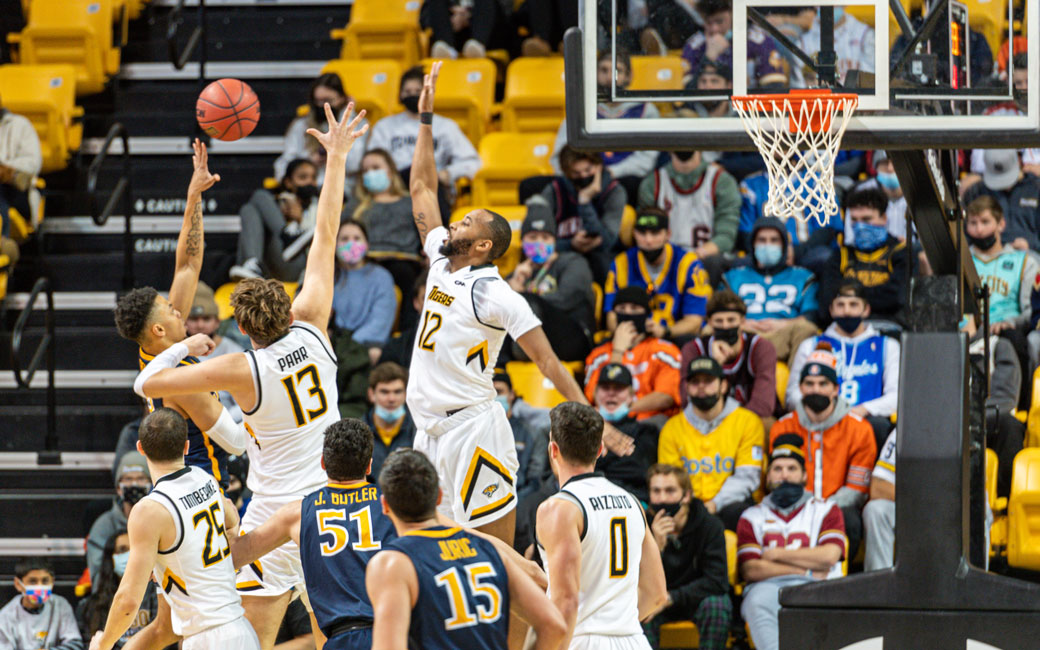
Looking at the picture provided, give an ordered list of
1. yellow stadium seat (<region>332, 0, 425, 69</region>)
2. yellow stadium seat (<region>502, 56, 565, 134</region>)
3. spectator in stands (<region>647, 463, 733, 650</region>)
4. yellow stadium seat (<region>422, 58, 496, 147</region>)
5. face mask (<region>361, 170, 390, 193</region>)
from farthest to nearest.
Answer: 1. yellow stadium seat (<region>332, 0, 425, 69</region>)
2. yellow stadium seat (<region>422, 58, 496, 147</region>)
3. yellow stadium seat (<region>502, 56, 565, 134</region>)
4. face mask (<region>361, 170, 390, 193</region>)
5. spectator in stands (<region>647, 463, 733, 650</region>)

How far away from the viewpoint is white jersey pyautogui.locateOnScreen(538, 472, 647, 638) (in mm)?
5785

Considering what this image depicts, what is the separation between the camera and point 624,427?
949cm

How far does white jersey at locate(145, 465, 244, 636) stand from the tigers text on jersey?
373 cm

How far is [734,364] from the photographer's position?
980 centimetres

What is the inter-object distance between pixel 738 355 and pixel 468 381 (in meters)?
3.27

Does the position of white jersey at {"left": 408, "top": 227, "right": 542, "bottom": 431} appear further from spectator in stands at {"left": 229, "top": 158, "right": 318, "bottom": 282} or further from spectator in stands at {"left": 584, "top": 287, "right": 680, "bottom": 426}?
spectator in stands at {"left": 229, "top": 158, "right": 318, "bottom": 282}

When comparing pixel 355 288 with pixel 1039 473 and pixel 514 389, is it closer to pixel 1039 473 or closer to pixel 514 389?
pixel 514 389

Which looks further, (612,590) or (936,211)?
(936,211)

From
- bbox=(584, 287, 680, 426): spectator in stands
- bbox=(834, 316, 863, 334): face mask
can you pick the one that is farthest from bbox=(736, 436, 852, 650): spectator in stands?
bbox=(834, 316, 863, 334): face mask

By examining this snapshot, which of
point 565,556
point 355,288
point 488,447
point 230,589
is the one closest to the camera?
point 565,556

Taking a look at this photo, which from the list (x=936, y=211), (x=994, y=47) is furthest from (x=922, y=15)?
(x=936, y=211)

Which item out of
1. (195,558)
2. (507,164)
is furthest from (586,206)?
(195,558)

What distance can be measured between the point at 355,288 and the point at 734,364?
2908 mm

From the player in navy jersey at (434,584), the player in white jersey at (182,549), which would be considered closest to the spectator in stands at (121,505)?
the player in white jersey at (182,549)
